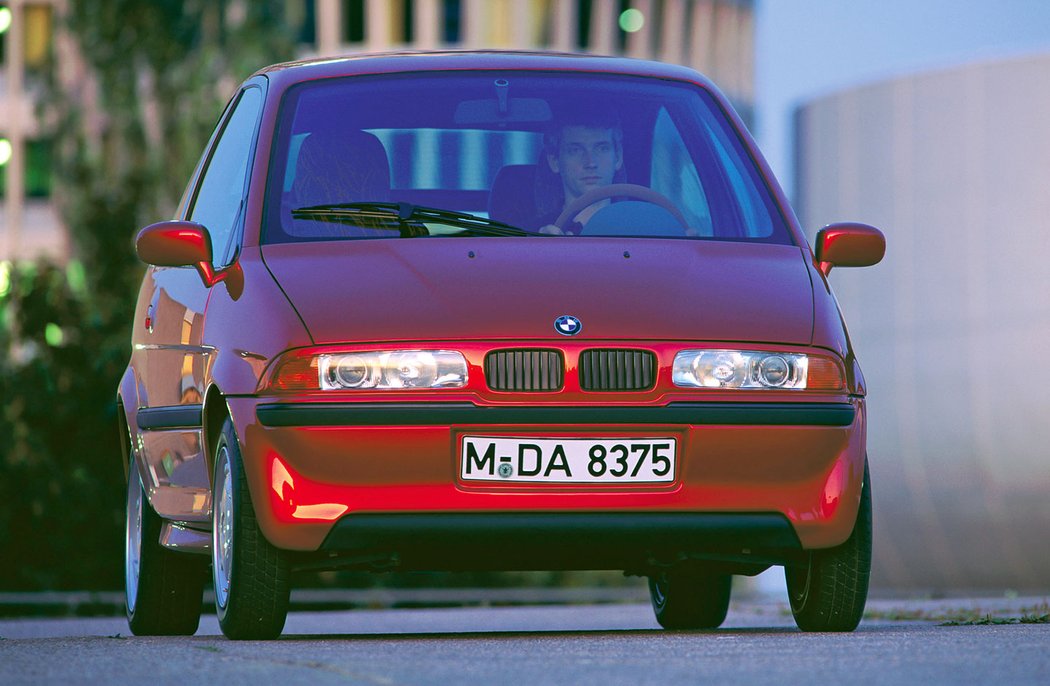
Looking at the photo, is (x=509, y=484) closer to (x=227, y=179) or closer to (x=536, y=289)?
(x=536, y=289)

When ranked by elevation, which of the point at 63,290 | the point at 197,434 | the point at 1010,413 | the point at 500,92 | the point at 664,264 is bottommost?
the point at 1010,413

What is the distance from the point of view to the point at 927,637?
21.6ft

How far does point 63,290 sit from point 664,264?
22.5 metres

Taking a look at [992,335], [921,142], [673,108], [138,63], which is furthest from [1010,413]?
[673,108]

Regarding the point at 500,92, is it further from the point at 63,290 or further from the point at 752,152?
the point at 63,290

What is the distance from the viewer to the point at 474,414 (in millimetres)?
6176

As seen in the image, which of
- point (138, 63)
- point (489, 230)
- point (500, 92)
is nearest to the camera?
point (489, 230)

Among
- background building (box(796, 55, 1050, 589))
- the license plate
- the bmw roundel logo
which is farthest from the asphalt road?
background building (box(796, 55, 1050, 589))

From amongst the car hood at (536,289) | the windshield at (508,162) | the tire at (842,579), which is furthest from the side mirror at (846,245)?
the tire at (842,579)

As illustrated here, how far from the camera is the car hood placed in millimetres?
6301

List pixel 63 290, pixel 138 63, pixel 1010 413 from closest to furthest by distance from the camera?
1. pixel 63 290
2. pixel 138 63
3. pixel 1010 413

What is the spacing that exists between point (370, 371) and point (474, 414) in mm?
309

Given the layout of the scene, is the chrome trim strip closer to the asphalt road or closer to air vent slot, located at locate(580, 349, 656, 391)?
the asphalt road

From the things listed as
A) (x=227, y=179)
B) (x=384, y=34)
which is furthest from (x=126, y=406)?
(x=384, y=34)
